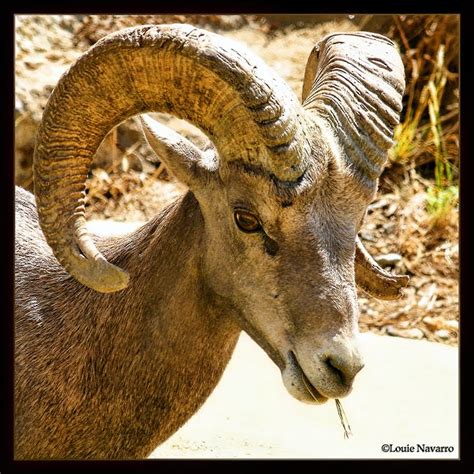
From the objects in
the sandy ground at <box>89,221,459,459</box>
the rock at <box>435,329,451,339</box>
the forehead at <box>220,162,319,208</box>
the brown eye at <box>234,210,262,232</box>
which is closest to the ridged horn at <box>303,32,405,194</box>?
the forehead at <box>220,162,319,208</box>

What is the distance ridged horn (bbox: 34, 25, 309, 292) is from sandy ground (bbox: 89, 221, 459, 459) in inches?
70.2

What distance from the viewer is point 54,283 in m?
4.59

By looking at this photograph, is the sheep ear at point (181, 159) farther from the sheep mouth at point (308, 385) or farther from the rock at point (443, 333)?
the rock at point (443, 333)

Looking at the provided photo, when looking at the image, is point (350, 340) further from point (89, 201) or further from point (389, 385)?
point (89, 201)

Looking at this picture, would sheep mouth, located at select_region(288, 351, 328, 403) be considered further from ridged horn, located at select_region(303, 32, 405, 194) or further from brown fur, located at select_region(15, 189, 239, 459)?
ridged horn, located at select_region(303, 32, 405, 194)

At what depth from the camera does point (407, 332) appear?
9016 millimetres

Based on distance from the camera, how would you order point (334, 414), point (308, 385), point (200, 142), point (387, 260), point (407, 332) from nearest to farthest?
point (308, 385) < point (334, 414) < point (407, 332) < point (387, 260) < point (200, 142)

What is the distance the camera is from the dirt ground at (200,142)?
30.9ft

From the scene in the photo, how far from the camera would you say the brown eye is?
384 cm

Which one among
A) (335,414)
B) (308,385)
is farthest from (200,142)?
(308,385)

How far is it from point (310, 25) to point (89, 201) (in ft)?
12.1

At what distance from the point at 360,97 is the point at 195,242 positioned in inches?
39.5

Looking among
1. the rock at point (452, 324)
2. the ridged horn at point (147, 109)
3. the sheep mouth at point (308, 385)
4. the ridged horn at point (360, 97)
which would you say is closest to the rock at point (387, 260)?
the rock at point (452, 324)

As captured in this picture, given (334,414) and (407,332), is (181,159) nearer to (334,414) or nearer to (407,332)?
(334,414)
